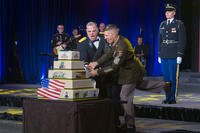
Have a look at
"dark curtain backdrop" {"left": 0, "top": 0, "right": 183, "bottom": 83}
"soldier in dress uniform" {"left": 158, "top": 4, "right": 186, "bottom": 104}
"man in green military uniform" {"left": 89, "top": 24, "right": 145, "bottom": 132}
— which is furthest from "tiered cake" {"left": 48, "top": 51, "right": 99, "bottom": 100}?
"dark curtain backdrop" {"left": 0, "top": 0, "right": 183, "bottom": 83}

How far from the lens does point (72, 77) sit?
5.88m

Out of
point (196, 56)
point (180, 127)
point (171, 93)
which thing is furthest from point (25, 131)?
point (196, 56)

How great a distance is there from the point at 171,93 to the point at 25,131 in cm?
369

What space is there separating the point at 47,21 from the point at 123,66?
945 cm

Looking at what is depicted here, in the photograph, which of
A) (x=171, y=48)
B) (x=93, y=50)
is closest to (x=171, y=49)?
(x=171, y=48)

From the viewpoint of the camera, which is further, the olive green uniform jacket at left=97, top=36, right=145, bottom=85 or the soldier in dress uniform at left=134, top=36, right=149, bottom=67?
the soldier in dress uniform at left=134, top=36, right=149, bottom=67

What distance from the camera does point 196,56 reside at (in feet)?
47.2

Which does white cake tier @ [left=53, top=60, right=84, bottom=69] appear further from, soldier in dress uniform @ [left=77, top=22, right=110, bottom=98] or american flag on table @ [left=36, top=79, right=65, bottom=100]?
soldier in dress uniform @ [left=77, top=22, right=110, bottom=98]

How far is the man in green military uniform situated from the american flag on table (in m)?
0.70

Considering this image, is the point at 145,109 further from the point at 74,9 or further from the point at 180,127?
the point at 74,9

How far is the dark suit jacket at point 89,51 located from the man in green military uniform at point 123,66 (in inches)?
12.6

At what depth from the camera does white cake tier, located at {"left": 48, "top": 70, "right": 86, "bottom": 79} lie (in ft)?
19.4

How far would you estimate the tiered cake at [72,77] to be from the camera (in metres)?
5.83

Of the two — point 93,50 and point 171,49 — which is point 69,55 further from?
point 171,49
